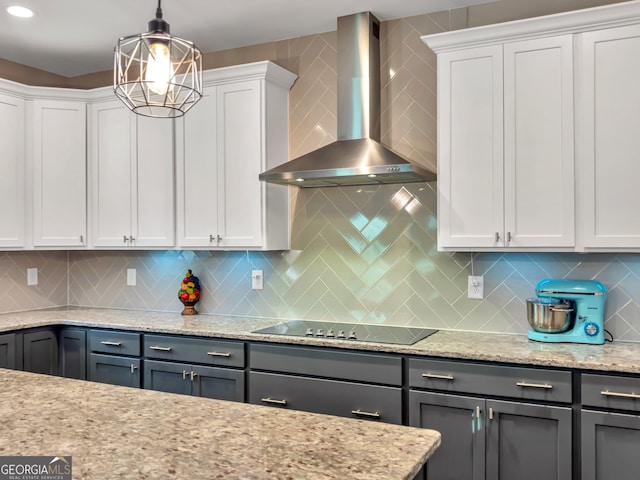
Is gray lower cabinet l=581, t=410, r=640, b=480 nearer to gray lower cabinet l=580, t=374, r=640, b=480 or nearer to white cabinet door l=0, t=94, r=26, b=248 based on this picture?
gray lower cabinet l=580, t=374, r=640, b=480

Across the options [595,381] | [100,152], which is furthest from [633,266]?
[100,152]

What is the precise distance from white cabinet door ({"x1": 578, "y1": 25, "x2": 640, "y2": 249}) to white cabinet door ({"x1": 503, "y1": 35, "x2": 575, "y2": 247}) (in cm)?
7

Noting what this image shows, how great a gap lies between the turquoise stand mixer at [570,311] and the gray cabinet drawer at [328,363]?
2.35 feet

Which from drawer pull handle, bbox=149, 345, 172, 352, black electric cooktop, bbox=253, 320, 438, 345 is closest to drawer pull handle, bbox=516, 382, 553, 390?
black electric cooktop, bbox=253, 320, 438, 345

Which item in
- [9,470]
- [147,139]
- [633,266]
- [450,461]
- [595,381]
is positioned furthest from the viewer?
[147,139]

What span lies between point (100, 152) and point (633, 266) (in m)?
3.34

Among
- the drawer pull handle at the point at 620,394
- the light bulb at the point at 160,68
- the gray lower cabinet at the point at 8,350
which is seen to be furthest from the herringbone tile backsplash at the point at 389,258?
the light bulb at the point at 160,68

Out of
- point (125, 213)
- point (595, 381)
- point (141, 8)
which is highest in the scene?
point (141, 8)

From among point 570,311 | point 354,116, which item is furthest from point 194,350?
point 570,311

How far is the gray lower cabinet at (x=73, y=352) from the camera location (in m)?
3.54

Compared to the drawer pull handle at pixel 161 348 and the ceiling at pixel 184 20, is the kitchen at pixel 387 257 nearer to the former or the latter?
the ceiling at pixel 184 20

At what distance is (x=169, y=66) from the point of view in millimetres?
1645

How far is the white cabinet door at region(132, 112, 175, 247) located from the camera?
3609mm

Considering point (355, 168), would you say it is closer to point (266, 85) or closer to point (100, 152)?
point (266, 85)
